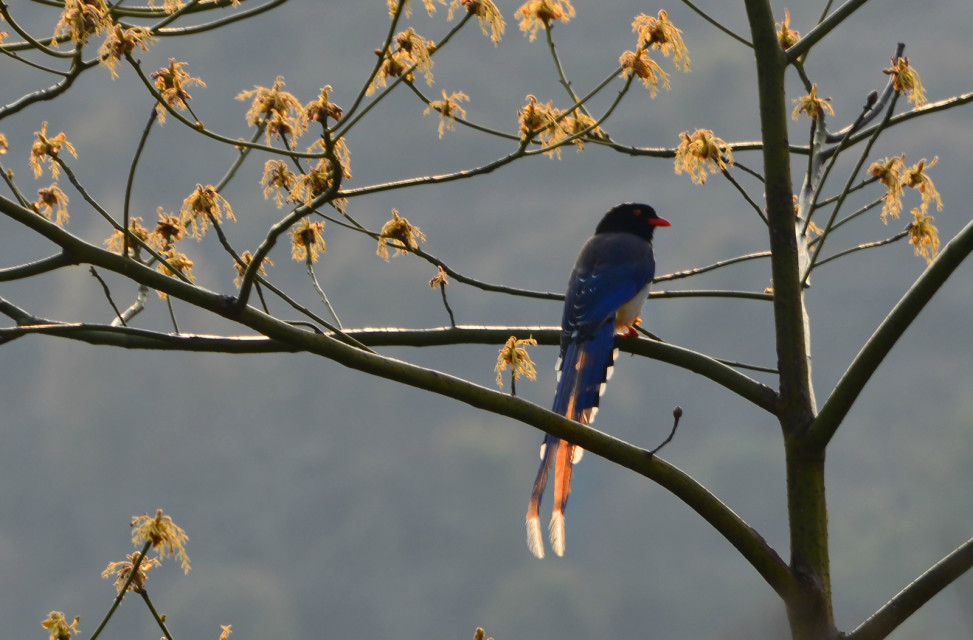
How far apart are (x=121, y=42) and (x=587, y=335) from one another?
2.72 metres

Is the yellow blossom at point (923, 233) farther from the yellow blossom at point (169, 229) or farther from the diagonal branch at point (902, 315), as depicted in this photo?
the yellow blossom at point (169, 229)

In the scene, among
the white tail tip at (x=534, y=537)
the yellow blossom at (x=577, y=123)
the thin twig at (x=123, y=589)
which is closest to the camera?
the thin twig at (x=123, y=589)

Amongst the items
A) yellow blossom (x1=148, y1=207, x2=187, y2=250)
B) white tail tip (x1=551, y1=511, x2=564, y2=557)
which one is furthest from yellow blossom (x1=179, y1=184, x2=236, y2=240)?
white tail tip (x1=551, y1=511, x2=564, y2=557)

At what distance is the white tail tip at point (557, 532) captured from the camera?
405cm

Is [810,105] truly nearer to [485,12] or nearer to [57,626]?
[485,12]

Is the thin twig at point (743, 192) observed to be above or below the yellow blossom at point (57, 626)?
above

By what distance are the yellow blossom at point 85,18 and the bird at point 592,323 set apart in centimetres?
212

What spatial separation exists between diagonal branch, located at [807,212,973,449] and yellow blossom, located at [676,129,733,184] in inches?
43.3

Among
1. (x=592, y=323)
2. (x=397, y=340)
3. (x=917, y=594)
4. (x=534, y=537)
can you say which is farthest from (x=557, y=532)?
(x=592, y=323)

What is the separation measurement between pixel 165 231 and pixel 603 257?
307 centimetres

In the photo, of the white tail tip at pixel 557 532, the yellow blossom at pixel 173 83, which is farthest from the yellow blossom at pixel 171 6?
the white tail tip at pixel 557 532

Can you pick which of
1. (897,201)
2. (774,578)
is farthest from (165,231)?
(897,201)

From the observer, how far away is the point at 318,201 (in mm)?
3229

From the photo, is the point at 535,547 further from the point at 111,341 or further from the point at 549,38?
the point at 549,38
